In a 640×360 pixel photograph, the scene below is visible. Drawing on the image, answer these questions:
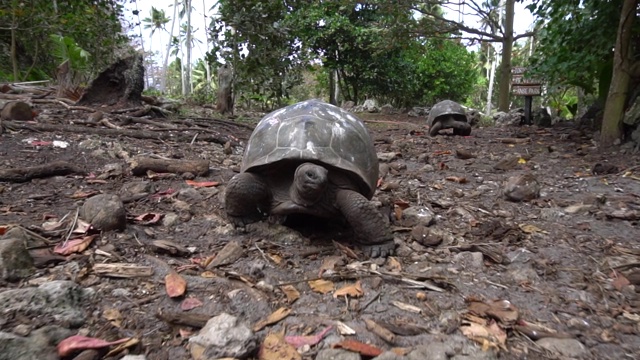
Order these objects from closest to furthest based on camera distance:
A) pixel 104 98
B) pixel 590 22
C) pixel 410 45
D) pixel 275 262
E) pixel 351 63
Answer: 1. pixel 275 262
2. pixel 590 22
3. pixel 104 98
4. pixel 410 45
5. pixel 351 63

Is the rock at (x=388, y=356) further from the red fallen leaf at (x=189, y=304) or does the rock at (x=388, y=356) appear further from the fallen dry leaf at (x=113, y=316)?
the fallen dry leaf at (x=113, y=316)

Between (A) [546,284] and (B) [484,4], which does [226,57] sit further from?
(A) [546,284]

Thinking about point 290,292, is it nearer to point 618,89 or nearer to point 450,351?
point 450,351

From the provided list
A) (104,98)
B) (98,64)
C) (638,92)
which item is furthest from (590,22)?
(98,64)

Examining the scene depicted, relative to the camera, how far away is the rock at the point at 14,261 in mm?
1809

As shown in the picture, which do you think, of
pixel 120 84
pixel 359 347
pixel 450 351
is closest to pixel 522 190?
pixel 450 351

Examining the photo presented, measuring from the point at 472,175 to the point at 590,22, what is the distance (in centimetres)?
332

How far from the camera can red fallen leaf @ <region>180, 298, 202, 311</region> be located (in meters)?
1.83

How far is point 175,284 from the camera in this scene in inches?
77.6

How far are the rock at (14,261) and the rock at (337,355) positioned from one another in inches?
52.6

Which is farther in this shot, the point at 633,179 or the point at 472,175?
the point at 472,175

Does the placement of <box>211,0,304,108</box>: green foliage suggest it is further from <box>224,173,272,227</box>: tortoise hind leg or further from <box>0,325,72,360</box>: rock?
<box>0,325,72,360</box>: rock

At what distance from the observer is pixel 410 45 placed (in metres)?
10.9

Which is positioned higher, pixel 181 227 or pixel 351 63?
pixel 351 63
